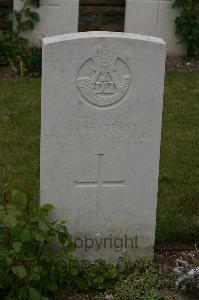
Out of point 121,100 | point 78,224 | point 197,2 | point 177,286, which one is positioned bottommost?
point 177,286

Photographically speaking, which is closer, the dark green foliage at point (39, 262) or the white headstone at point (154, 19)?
the dark green foliage at point (39, 262)

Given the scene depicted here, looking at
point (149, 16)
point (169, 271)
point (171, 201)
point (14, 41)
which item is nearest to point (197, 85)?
point (149, 16)

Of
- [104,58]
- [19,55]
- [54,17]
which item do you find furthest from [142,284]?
[54,17]

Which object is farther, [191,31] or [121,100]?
[191,31]

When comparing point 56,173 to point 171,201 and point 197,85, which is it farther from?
point 197,85

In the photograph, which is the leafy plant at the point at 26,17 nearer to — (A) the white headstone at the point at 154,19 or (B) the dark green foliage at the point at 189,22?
(A) the white headstone at the point at 154,19

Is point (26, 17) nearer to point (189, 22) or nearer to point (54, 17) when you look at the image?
point (54, 17)

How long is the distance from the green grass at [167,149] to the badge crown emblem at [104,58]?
4.45ft

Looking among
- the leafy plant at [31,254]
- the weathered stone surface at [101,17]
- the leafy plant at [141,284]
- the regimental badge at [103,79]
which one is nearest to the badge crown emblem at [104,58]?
the regimental badge at [103,79]

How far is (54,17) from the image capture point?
960 centimetres

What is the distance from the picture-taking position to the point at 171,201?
5.88m

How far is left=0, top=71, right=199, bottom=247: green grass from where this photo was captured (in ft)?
18.2

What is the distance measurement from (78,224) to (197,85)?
4.47 m

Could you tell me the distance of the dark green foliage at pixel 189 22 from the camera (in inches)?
383
